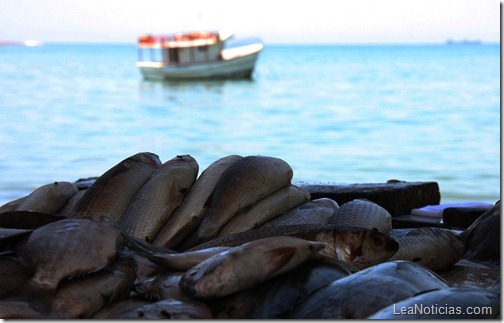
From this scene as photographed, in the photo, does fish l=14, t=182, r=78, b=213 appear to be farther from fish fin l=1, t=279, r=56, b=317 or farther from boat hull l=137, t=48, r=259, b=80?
boat hull l=137, t=48, r=259, b=80

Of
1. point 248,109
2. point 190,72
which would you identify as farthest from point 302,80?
point 248,109

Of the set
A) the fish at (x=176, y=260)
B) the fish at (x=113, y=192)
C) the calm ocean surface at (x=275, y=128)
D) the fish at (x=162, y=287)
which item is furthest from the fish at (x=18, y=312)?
the calm ocean surface at (x=275, y=128)

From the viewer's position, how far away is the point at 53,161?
57.9ft

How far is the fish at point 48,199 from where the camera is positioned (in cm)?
400

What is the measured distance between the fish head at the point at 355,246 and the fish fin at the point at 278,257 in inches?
20.0

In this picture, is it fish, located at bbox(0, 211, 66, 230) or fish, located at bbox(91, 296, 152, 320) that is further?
fish, located at bbox(0, 211, 66, 230)

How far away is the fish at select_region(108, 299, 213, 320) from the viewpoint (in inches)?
91.6

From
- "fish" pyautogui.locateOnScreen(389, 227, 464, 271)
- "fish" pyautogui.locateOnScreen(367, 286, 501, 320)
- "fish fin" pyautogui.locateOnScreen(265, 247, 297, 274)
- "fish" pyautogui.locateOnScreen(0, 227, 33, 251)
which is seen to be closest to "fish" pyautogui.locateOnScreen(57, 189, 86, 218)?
"fish" pyautogui.locateOnScreen(0, 227, 33, 251)

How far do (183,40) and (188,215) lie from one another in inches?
1835

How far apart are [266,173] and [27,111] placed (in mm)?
28184

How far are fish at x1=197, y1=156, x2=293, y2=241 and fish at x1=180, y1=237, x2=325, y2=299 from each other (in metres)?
0.99

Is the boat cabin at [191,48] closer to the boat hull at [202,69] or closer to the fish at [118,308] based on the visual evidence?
the boat hull at [202,69]

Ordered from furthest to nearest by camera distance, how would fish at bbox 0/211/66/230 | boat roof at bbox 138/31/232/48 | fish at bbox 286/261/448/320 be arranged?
boat roof at bbox 138/31/232/48, fish at bbox 0/211/66/230, fish at bbox 286/261/448/320

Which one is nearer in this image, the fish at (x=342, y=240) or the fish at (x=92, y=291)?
the fish at (x=92, y=291)
